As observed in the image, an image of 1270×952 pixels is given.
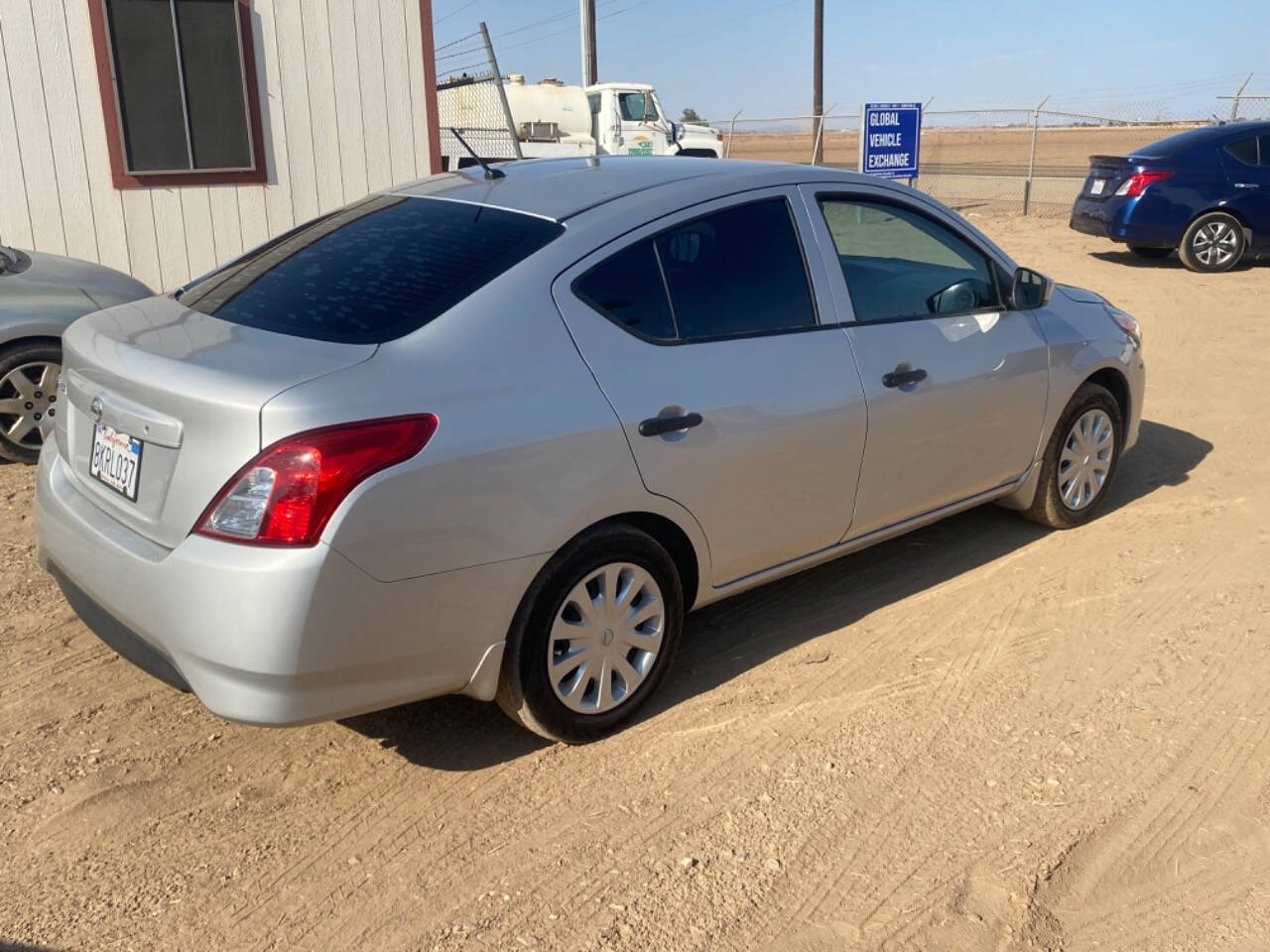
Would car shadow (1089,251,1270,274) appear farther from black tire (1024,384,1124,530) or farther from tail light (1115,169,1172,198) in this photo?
black tire (1024,384,1124,530)

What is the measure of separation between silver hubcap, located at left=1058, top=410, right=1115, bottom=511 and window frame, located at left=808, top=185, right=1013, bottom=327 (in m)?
0.81

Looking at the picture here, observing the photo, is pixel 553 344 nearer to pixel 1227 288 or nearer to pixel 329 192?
pixel 329 192

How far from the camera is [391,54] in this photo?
10906 millimetres

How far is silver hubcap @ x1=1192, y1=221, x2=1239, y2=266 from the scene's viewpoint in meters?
13.3

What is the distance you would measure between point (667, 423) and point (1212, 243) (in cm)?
1191

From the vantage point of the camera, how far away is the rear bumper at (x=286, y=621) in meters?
2.89

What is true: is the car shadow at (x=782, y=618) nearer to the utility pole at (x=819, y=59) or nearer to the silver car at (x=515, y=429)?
the silver car at (x=515, y=429)

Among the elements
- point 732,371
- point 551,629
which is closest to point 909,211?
point 732,371

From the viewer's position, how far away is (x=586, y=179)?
4.07 m

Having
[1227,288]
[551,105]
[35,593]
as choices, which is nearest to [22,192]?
[35,593]

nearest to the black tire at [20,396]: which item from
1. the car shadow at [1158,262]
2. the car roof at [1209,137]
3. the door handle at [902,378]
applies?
the door handle at [902,378]

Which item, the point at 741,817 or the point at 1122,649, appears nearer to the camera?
the point at 741,817

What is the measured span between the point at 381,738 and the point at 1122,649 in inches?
103

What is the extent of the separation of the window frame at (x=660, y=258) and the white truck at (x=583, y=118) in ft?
67.9
